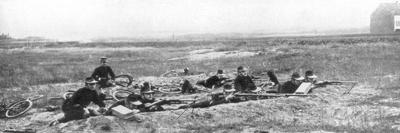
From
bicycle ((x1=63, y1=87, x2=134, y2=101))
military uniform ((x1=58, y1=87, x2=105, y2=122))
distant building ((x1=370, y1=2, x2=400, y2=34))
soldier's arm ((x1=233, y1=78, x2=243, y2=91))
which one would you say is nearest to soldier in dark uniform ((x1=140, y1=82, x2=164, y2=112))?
military uniform ((x1=58, y1=87, x2=105, y2=122))

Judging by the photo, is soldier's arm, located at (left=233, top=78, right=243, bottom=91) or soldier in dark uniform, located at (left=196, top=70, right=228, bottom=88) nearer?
soldier's arm, located at (left=233, top=78, right=243, bottom=91)

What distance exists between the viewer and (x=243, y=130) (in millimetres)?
8820

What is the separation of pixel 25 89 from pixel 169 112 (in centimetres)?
992

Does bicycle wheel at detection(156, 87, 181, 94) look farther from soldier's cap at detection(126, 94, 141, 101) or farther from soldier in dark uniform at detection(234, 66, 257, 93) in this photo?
soldier's cap at detection(126, 94, 141, 101)

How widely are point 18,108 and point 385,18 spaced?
6628 cm

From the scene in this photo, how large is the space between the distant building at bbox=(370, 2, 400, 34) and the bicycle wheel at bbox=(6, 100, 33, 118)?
62.7 meters

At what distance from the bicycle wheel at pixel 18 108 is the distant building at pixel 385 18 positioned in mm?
62716

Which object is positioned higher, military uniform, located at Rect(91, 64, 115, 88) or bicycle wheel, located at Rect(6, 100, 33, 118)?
military uniform, located at Rect(91, 64, 115, 88)

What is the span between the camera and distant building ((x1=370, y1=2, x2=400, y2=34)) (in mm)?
66688

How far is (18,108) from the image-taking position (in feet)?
42.5

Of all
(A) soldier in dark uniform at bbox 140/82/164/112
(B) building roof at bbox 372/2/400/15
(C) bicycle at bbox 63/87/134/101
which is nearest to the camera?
(A) soldier in dark uniform at bbox 140/82/164/112

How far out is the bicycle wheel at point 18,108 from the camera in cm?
1239

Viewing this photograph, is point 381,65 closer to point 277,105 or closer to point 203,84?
point 203,84

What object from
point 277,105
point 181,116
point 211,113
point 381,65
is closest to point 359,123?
point 277,105
